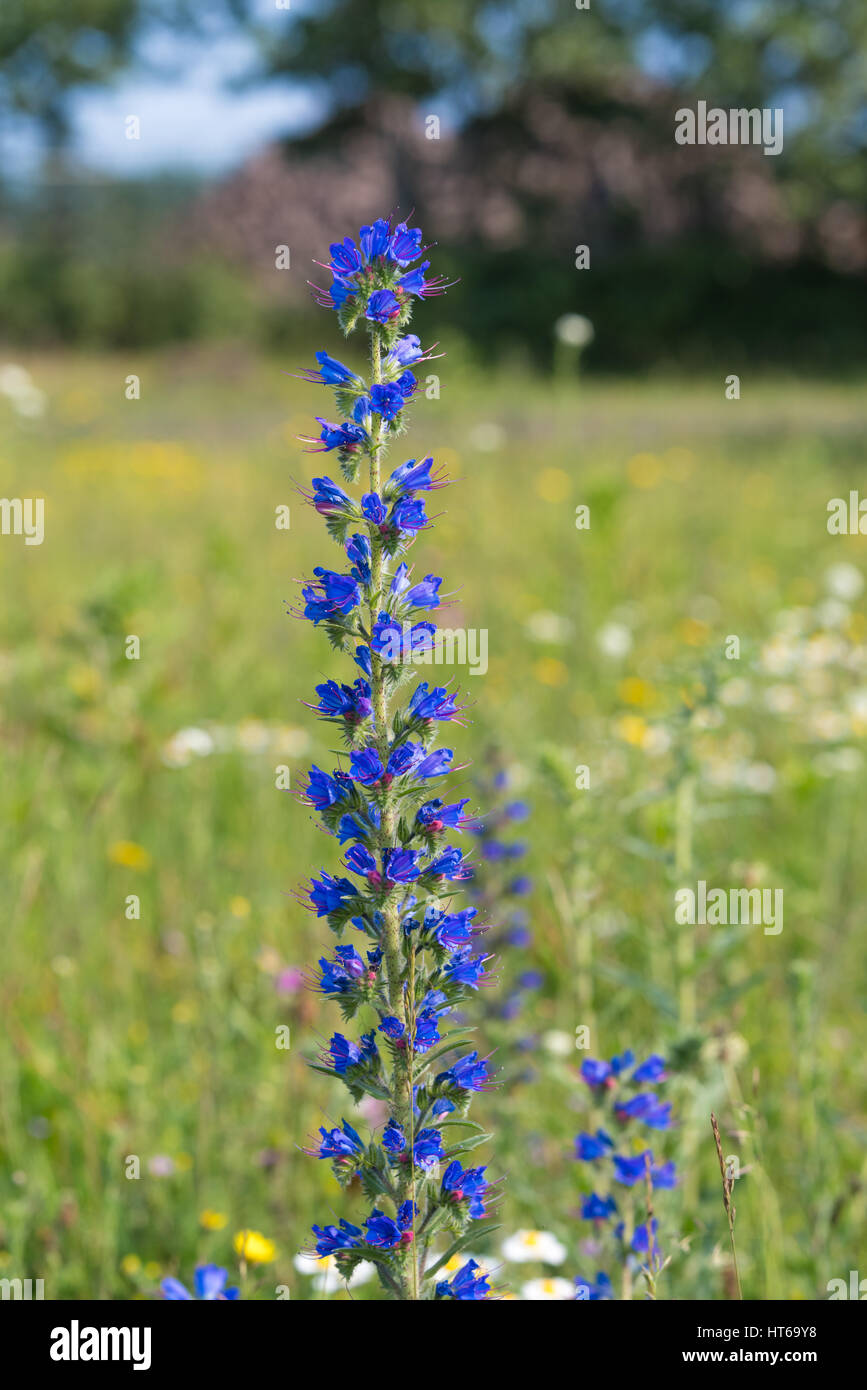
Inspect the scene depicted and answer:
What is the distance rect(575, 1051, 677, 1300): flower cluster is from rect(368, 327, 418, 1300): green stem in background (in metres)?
0.57

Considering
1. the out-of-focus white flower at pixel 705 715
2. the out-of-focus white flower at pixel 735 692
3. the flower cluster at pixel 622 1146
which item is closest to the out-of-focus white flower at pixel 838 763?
the out-of-focus white flower at pixel 735 692

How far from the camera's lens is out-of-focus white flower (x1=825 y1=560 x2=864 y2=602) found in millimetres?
5367

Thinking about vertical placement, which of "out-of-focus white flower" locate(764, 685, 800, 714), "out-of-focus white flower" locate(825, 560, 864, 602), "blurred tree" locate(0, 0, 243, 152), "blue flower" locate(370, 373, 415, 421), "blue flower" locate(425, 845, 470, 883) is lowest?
"blue flower" locate(425, 845, 470, 883)

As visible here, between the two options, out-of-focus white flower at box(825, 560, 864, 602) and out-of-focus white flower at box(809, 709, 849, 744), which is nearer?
out-of-focus white flower at box(809, 709, 849, 744)

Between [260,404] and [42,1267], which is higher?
[260,404]

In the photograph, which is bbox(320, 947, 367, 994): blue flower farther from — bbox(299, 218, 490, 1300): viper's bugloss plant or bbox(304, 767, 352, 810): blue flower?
bbox(304, 767, 352, 810): blue flower

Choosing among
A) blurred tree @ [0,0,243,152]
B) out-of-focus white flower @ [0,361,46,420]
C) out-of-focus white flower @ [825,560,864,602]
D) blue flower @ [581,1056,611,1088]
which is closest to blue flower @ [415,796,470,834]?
blue flower @ [581,1056,611,1088]

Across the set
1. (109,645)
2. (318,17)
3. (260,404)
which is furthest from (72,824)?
(318,17)

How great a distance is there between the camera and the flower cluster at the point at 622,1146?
1672 mm

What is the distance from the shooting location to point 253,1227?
2270 millimetres

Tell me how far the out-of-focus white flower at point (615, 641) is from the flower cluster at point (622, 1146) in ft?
9.70

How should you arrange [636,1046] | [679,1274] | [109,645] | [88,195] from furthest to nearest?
[88,195]
[109,645]
[636,1046]
[679,1274]

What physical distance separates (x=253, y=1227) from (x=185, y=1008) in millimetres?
640

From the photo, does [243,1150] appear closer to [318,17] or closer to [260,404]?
[260,404]
